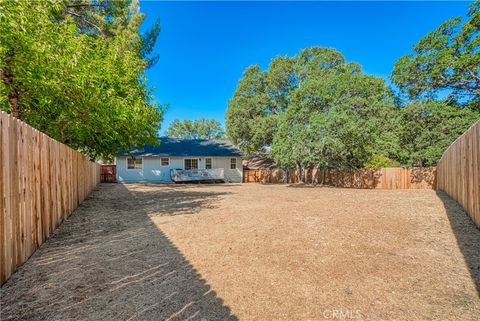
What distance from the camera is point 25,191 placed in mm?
3852

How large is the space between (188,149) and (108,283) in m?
24.9

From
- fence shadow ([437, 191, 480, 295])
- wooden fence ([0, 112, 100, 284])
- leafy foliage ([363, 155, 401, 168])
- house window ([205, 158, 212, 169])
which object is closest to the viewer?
wooden fence ([0, 112, 100, 284])

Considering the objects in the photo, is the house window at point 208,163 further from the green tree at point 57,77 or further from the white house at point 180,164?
the green tree at point 57,77

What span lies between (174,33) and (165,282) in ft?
75.9

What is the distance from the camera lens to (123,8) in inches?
602

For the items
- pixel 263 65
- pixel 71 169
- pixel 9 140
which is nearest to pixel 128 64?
pixel 71 169

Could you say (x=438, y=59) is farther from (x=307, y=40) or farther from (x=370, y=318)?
(x=370, y=318)

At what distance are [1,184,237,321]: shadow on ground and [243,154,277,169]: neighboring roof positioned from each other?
28744 millimetres

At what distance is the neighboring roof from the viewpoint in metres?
34.3

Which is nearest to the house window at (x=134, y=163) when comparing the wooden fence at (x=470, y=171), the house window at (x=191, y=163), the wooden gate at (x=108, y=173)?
the wooden gate at (x=108, y=173)

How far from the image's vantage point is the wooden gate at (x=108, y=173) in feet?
81.6

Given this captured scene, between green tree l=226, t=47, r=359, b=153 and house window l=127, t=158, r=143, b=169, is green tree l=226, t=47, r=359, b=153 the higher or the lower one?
the higher one
